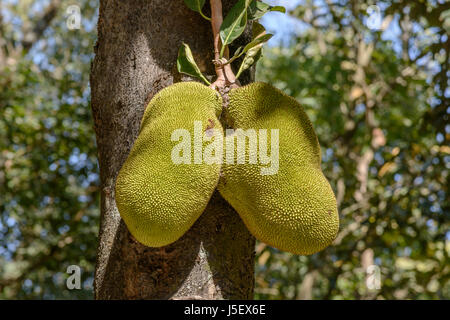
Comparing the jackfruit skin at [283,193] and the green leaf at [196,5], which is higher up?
the green leaf at [196,5]

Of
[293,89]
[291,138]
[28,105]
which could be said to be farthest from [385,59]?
[291,138]

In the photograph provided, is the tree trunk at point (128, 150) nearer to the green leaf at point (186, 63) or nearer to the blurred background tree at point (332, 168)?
the green leaf at point (186, 63)

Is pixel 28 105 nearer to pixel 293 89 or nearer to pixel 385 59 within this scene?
pixel 293 89

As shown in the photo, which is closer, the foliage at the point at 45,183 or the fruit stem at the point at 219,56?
the fruit stem at the point at 219,56

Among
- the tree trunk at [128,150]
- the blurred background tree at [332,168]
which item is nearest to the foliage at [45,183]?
the blurred background tree at [332,168]

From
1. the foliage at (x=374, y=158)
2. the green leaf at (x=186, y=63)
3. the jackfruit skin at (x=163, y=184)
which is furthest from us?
the foliage at (x=374, y=158)

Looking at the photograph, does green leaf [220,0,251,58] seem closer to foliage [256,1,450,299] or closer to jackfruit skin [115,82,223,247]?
jackfruit skin [115,82,223,247]

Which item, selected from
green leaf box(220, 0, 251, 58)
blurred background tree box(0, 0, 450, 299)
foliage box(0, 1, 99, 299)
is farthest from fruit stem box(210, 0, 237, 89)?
foliage box(0, 1, 99, 299)
